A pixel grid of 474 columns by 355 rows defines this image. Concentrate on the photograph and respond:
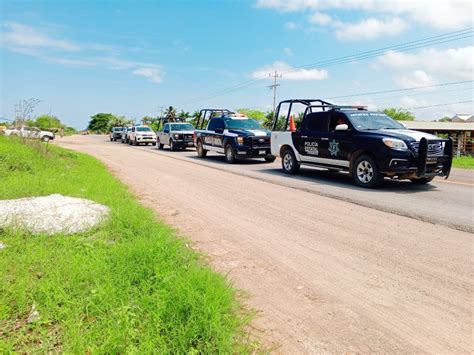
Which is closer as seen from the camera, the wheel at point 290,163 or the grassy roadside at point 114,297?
the grassy roadside at point 114,297

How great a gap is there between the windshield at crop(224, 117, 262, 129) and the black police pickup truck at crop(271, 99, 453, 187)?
4.44 metres

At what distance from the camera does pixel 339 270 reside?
4109 mm

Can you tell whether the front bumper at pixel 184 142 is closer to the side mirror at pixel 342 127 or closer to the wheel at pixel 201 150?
the wheel at pixel 201 150

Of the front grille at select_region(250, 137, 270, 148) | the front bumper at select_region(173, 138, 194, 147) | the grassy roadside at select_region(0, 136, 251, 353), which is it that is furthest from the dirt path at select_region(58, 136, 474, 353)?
the front bumper at select_region(173, 138, 194, 147)

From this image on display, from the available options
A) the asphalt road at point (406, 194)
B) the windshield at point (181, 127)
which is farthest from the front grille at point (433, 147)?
the windshield at point (181, 127)

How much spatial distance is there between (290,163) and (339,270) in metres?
8.06

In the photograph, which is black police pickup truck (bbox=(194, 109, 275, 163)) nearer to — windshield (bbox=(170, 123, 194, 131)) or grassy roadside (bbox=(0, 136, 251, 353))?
windshield (bbox=(170, 123, 194, 131))

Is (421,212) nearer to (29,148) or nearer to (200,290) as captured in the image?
(200,290)

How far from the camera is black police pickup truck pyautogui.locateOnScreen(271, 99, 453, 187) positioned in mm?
8648

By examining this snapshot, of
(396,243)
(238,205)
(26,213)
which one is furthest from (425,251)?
(26,213)

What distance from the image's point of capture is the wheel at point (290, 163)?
466 inches

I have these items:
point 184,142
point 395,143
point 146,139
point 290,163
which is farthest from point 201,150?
point 146,139

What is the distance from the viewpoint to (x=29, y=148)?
1227cm

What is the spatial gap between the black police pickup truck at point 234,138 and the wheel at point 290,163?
3052mm
